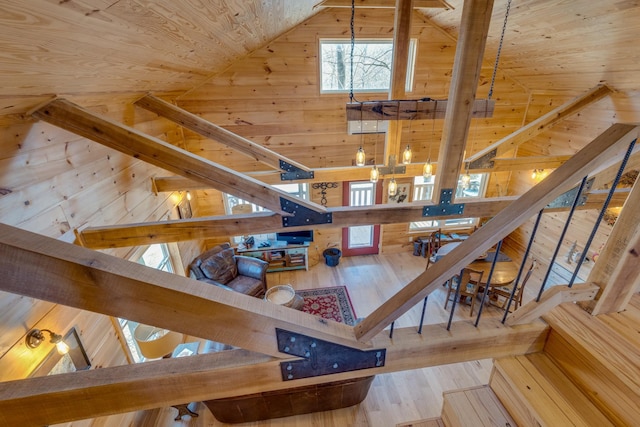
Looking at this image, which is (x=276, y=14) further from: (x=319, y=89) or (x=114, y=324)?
(x=114, y=324)

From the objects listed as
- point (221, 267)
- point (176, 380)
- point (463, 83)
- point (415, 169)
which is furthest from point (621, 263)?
point (221, 267)

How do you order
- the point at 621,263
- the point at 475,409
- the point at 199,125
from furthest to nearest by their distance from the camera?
the point at 199,125 → the point at 475,409 → the point at 621,263

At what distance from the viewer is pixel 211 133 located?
349cm

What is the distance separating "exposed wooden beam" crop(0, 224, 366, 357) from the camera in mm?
697

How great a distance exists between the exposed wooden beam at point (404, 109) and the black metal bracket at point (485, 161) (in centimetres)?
122

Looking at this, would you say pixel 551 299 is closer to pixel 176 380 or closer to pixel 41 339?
pixel 176 380

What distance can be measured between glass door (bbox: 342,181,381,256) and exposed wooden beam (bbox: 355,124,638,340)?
15.8 ft

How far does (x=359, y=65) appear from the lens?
5.06 metres

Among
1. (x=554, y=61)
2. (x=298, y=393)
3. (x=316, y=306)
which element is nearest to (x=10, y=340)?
(x=298, y=393)

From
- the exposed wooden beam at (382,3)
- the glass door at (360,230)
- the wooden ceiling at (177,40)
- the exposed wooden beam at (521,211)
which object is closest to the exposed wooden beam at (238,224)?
the wooden ceiling at (177,40)

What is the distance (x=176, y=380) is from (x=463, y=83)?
2555 millimetres

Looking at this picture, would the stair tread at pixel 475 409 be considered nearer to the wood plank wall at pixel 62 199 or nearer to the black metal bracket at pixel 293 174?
the wood plank wall at pixel 62 199

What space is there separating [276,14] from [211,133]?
152 cm

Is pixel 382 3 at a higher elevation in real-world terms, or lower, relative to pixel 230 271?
higher
